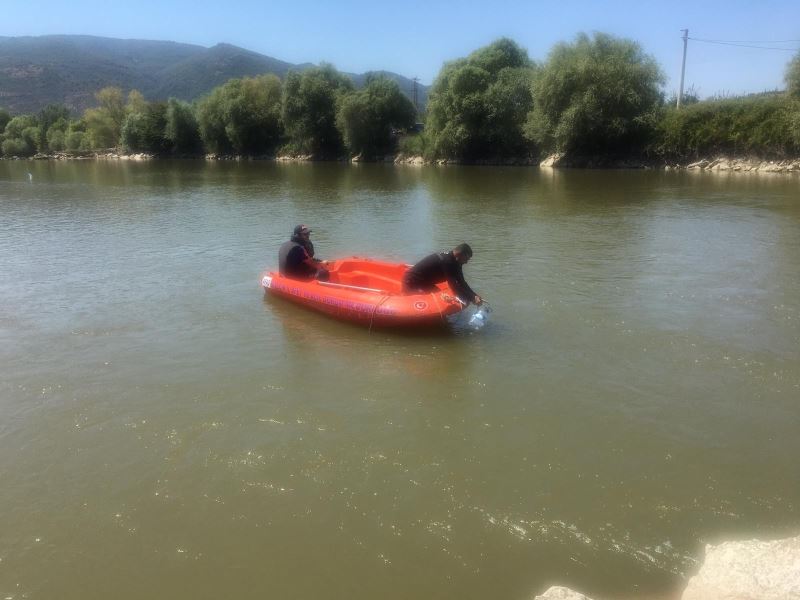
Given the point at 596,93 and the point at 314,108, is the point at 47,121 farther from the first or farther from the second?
the point at 596,93

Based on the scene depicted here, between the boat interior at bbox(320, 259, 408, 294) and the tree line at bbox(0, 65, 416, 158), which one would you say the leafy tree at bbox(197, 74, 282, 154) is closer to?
the tree line at bbox(0, 65, 416, 158)

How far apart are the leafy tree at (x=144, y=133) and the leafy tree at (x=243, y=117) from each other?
26.8ft

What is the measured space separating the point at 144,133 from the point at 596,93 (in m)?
53.1

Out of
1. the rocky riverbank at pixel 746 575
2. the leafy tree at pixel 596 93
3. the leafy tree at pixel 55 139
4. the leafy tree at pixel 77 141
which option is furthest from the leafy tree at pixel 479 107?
the leafy tree at pixel 55 139

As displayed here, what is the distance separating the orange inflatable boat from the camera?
806 cm

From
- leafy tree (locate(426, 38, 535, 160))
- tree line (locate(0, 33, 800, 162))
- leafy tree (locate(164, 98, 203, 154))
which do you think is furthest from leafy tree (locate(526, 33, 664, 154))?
leafy tree (locate(164, 98, 203, 154))

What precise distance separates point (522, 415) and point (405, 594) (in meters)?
2.62

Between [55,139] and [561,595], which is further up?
[55,139]

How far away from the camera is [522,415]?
6086mm

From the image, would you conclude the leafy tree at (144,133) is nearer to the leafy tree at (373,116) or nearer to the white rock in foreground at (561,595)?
the leafy tree at (373,116)

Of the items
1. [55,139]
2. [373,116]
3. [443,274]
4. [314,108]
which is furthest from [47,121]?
[443,274]

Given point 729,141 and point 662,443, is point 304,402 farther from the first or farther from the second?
point 729,141

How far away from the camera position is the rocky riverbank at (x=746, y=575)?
3.38 meters

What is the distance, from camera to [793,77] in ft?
111
